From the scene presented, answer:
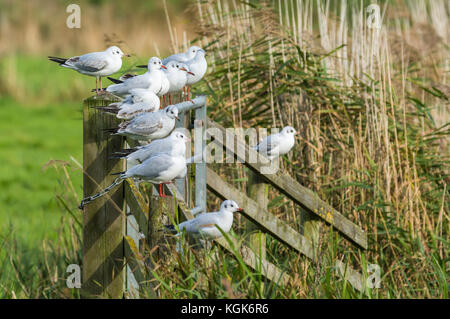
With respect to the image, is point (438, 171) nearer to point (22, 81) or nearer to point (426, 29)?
point (426, 29)

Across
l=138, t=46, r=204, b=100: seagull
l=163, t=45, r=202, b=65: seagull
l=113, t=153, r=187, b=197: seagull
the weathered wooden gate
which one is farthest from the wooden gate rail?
l=113, t=153, r=187, b=197: seagull

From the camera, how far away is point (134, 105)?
3338 millimetres

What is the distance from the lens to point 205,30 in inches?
222

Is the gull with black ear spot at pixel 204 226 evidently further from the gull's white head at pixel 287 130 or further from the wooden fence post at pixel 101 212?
the gull's white head at pixel 287 130

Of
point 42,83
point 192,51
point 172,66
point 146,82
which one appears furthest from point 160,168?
point 42,83

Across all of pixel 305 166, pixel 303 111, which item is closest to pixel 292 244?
pixel 305 166

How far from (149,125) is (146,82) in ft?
1.24

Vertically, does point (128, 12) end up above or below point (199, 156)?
above

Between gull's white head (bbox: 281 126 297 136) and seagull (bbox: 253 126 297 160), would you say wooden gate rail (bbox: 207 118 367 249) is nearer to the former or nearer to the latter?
seagull (bbox: 253 126 297 160)

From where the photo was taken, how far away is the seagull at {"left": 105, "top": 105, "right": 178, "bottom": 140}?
3211mm

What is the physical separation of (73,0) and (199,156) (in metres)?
1.58

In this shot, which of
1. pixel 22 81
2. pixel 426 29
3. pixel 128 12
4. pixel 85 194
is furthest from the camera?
pixel 128 12

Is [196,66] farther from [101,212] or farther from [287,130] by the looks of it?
[101,212]

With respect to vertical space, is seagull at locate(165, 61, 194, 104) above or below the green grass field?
above
